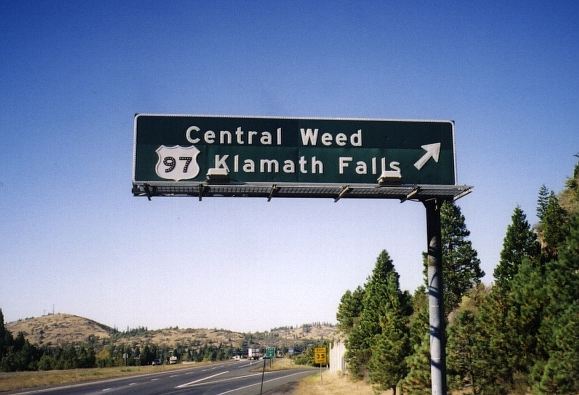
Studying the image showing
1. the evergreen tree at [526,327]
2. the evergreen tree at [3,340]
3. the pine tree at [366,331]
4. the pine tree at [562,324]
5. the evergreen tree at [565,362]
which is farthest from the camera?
the evergreen tree at [3,340]

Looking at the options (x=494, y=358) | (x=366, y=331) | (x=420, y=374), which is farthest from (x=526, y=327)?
(x=366, y=331)

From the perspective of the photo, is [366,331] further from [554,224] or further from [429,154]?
[429,154]

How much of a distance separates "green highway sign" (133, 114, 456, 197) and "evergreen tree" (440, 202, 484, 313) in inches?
1677

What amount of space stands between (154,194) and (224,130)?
236 cm

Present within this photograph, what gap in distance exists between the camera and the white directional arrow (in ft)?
44.8

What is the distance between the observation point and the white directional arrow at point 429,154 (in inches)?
538

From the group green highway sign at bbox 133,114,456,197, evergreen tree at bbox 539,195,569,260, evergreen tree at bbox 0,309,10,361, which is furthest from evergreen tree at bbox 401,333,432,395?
evergreen tree at bbox 0,309,10,361

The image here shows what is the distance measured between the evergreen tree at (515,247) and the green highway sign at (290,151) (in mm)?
31382

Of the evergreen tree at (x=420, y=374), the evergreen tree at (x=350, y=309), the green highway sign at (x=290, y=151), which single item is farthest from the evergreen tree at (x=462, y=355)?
the evergreen tree at (x=350, y=309)

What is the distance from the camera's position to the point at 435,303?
516 inches

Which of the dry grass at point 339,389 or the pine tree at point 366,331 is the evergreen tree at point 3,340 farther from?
the pine tree at point 366,331

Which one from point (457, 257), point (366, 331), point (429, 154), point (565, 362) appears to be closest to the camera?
point (429, 154)

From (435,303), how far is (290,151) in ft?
17.1

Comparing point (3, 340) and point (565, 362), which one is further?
point (3, 340)
